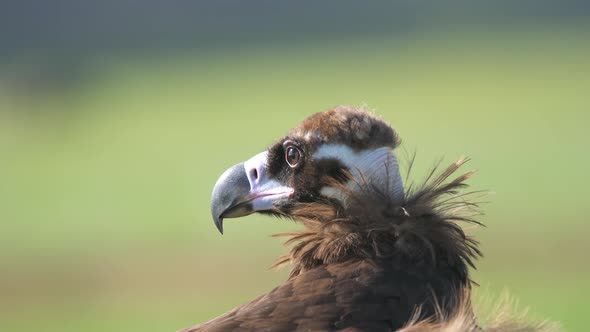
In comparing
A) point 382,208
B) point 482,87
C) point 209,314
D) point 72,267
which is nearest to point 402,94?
point 482,87

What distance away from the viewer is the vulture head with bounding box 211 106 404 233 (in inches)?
168

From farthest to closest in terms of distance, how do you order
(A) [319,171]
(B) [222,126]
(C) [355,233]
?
1. (B) [222,126]
2. (A) [319,171]
3. (C) [355,233]

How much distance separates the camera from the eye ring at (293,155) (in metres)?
4.45

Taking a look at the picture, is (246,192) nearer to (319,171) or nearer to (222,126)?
(319,171)

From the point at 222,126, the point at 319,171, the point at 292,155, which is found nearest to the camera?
the point at 319,171

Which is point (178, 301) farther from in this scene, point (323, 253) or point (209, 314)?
point (323, 253)

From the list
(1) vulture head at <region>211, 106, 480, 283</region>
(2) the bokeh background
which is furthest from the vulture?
(2) the bokeh background

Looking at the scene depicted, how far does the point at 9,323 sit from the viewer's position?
567 inches

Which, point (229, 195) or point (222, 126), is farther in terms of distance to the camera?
point (222, 126)

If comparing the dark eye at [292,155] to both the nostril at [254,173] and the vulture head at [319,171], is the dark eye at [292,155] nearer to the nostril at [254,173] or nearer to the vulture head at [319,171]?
the vulture head at [319,171]

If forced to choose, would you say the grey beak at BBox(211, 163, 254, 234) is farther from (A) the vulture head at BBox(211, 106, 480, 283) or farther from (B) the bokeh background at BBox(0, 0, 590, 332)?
(B) the bokeh background at BBox(0, 0, 590, 332)

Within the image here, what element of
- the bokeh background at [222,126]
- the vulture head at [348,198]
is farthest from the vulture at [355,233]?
the bokeh background at [222,126]

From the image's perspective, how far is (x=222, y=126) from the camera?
24.2m

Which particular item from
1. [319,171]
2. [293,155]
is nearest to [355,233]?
[319,171]
